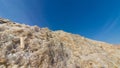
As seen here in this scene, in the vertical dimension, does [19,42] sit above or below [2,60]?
above

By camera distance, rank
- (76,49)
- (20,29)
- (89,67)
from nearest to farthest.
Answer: (20,29) → (89,67) → (76,49)

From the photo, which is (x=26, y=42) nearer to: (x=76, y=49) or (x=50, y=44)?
(x=50, y=44)

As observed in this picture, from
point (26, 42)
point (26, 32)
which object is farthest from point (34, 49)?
point (26, 32)

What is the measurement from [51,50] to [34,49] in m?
2.58

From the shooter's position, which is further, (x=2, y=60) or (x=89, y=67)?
(x=89, y=67)

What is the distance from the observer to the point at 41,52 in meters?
21.5

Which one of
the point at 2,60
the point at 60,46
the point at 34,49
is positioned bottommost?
the point at 2,60

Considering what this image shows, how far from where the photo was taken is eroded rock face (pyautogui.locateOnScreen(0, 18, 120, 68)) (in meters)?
19.7

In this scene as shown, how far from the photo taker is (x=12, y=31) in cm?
2189

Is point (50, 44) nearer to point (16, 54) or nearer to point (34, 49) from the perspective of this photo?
point (34, 49)

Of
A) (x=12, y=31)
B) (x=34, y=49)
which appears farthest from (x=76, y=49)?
(x=12, y=31)

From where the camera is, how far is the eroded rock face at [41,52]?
1969 centimetres

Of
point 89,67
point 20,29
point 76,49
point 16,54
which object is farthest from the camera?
point 76,49

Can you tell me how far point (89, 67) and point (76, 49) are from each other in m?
4.00
